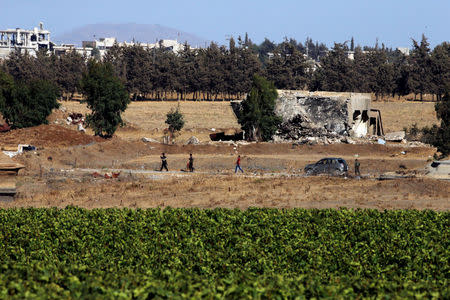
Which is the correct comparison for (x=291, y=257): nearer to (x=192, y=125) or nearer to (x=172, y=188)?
(x=172, y=188)

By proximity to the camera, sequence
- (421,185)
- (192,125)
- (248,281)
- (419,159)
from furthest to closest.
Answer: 1. (192,125)
2. (419,159)
3. (421,185)
4. (248,281)

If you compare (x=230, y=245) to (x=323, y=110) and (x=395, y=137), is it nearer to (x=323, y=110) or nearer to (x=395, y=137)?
(x=323, y=110)

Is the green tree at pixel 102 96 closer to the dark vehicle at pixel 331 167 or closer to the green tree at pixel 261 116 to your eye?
the green tree at pixel 261 116

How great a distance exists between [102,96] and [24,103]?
34.6 ft

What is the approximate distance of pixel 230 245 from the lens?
61.8 ft

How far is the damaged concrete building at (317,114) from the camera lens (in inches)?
2549

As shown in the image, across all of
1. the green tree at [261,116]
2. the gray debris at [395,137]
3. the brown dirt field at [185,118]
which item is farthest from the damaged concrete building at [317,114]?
the brown dirt field at [185,118]

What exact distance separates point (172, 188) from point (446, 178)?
1729 centimetres

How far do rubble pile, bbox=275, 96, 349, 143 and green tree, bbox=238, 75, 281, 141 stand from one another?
129cm

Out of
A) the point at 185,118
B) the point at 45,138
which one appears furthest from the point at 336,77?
the point at 45,138

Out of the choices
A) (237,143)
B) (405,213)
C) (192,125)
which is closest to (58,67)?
(192,125)

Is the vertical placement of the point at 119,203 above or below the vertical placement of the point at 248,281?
below

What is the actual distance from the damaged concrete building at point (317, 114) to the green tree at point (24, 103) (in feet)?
86.3

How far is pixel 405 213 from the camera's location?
70.8 feet
